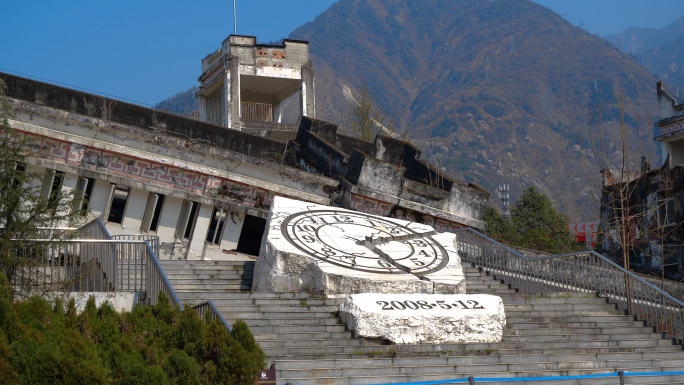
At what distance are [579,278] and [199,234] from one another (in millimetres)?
10029

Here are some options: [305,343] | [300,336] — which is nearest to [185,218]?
[300,336]

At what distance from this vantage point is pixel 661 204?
24.6m

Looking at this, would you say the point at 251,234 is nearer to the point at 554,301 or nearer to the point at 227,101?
the point at 554,301

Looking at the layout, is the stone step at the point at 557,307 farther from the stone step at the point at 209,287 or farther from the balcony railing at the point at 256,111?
the balcony railing at the point at 256,111

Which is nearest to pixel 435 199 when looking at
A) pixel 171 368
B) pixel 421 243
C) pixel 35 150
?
pixel 421 243

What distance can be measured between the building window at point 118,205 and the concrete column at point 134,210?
14 cm

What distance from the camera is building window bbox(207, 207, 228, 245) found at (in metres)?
22.2

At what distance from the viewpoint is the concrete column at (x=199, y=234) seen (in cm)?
2189

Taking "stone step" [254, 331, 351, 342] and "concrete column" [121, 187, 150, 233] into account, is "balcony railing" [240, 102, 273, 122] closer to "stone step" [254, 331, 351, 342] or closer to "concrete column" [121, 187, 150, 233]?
"concrete column" [121, 187, 150, 233]

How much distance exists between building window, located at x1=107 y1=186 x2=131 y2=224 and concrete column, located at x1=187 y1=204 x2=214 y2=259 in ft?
6.43

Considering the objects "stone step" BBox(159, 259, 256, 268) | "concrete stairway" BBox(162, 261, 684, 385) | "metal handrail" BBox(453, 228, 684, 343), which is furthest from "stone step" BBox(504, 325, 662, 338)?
"stone step" BBox(159, 259, 256, 268)

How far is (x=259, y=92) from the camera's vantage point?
133 feet

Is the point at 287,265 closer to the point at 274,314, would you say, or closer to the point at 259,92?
the point at 274,314

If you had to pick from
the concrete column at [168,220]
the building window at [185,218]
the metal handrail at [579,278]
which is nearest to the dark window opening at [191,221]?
the building window at [185,218]
